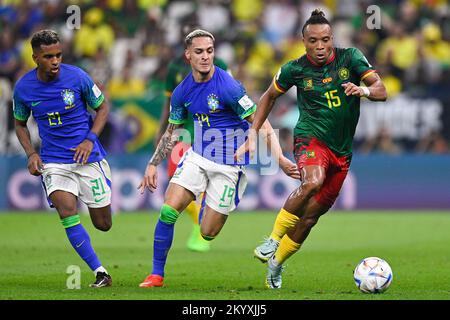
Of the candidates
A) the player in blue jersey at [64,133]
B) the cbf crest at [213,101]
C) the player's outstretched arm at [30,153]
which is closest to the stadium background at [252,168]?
the player in blue jersey at [64,133]

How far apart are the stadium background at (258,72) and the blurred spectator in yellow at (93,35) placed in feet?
0.09

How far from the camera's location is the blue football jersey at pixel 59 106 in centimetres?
1068

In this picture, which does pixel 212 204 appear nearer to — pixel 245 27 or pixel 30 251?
pixel 30 251

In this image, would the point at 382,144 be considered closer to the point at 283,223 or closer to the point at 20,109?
the point at 283,223

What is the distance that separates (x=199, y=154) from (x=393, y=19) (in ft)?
46.5

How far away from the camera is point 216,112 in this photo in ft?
35.3

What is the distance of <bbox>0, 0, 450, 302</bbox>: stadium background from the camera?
1313cm

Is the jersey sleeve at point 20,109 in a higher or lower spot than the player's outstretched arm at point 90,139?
higher

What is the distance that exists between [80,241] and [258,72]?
12.9 metres

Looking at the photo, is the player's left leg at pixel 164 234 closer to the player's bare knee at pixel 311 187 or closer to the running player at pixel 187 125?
the player's bare knee at pixel 311 187

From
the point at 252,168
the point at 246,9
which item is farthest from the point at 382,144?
the point at 246,9

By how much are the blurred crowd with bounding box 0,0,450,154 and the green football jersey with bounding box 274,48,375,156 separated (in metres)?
10.6

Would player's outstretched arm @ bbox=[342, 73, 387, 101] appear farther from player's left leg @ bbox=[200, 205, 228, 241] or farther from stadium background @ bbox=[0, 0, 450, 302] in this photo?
stadium background @ bbox=[0, 0, 450, 302]

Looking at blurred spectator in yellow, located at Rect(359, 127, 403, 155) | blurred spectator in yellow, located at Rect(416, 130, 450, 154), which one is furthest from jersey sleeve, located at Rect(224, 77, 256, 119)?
blurred spectator in yellow, located at Rect(416, 130, 450, 154)
